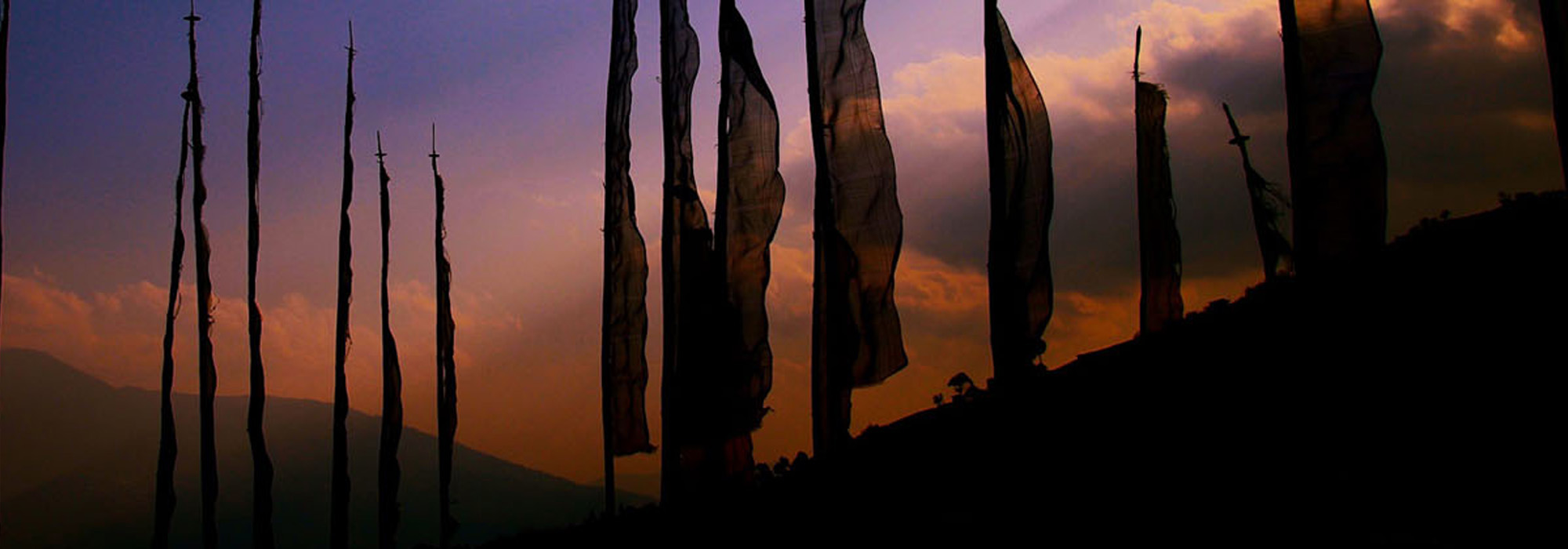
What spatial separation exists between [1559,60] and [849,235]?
612 cm

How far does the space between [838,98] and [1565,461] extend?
7887 mm

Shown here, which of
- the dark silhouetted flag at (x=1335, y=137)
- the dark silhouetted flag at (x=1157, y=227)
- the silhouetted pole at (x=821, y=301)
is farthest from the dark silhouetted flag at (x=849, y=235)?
the dark silhouetted flag at (x=1157, y=227)

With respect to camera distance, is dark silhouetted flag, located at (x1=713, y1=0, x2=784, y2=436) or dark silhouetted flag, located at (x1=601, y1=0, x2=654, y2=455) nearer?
dark silhouetted flag, located at (x1=713, y1=0, x2=784, y2=436)

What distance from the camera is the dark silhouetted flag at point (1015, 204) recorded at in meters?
11.3

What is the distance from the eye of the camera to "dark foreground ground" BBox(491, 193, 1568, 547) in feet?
19.0

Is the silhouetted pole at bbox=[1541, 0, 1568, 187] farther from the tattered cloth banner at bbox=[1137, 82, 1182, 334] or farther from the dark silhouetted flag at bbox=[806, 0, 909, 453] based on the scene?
the tattered cloth banner at bbox=[1137, 82, 1182, 334]

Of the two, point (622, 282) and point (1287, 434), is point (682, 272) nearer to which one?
point (622, 282)

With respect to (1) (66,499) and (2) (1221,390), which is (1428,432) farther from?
(1) (66,499)

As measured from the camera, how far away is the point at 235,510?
19350cm

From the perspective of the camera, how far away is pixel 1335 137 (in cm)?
1004

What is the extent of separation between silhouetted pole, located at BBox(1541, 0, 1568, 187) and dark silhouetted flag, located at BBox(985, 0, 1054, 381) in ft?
14.1

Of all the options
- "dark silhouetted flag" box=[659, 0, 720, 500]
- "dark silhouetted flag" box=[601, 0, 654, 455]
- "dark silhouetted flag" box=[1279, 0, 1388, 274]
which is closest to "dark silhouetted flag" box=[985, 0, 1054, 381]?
"dark silhouetted flag" box=[1279, 0, 1388, 274]

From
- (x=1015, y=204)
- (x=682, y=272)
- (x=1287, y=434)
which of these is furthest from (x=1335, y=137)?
(x=682, y=272)

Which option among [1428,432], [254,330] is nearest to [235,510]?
[254,330]
